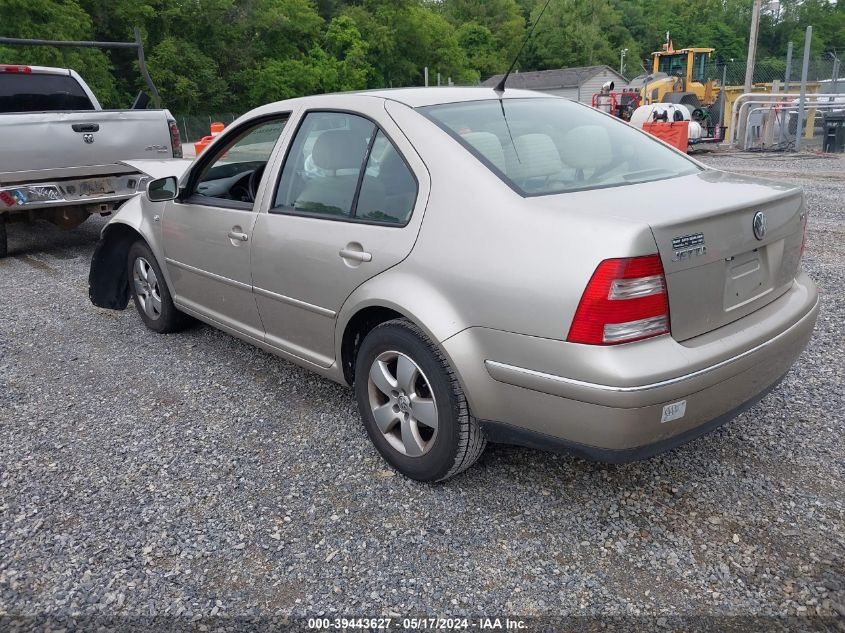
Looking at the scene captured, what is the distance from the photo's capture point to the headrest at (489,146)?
2895mm

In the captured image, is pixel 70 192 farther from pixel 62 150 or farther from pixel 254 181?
pixel 254 181

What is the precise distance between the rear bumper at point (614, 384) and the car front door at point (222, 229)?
1678mm

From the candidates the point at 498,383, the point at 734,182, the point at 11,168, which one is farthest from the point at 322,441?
the point at 11,168

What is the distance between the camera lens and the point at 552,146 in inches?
123

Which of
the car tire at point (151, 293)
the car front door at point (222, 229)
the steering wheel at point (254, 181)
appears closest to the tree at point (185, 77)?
the car tire at point (151, 293)

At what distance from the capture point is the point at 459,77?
70875mm

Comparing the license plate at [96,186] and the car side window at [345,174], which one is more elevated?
the car side window at [345,174]

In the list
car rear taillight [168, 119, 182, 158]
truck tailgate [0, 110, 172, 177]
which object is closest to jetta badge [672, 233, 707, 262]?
truck tailgate [0, 110, 172, 177]

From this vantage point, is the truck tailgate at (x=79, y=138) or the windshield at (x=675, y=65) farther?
the windshield at (x=675, y=65)

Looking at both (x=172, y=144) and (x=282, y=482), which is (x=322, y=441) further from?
(x=172, y=144)

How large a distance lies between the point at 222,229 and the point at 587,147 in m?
2.02

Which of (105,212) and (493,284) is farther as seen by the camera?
(105,212)

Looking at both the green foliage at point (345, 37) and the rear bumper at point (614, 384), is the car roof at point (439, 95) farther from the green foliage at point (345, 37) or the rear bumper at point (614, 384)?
the green foliage at point (345, 37)

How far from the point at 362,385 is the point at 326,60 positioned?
5836cm
